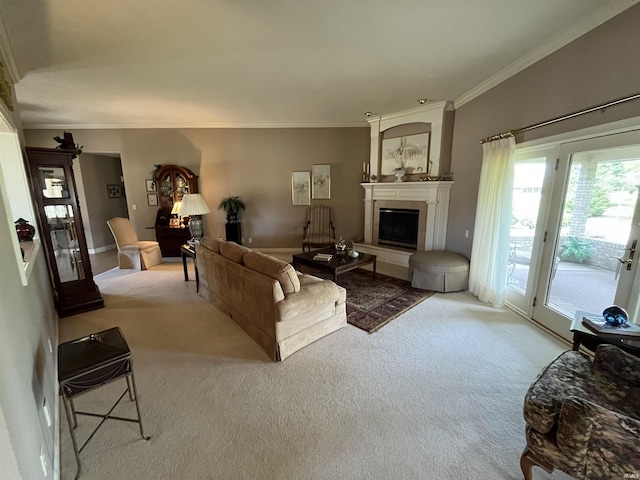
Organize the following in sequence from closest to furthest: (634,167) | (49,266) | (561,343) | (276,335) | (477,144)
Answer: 1. (634,167)
2. (276,335)
3. (561,343)
4. (49,266)
5. (477,144)

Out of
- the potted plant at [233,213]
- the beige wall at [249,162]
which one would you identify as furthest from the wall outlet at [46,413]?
the beige wall at [249,162]

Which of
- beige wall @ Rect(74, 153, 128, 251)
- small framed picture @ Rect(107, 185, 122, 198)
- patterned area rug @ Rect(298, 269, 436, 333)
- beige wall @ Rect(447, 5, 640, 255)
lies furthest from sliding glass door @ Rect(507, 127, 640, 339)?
small framed picture @ Rect(107, 185, 122, 198)

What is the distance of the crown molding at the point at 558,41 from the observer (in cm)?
214

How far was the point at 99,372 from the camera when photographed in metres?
1.61

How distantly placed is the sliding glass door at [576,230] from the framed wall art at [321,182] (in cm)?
358

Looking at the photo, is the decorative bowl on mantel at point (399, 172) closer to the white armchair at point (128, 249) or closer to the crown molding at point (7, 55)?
the white armchair at point (128, 249)

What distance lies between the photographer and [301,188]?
20.1ft

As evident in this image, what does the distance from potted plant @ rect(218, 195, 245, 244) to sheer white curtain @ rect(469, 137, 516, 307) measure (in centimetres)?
452

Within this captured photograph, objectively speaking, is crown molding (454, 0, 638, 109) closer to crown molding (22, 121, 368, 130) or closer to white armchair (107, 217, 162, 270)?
crown molding (22, 121, 368, 130)

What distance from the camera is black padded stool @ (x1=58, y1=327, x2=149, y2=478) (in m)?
1.47

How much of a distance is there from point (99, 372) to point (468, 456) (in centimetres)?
221

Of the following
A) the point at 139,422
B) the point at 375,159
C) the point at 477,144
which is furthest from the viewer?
the point at 375,159

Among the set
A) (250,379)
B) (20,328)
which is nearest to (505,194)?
(250,379)

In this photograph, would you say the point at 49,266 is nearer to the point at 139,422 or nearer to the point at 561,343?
the point at 139,422
